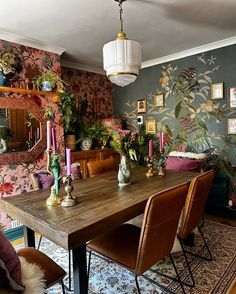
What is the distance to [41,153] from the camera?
3.00 m

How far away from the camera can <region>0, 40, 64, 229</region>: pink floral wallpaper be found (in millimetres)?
Answer: 2654

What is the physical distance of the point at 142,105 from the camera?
13.3 feet

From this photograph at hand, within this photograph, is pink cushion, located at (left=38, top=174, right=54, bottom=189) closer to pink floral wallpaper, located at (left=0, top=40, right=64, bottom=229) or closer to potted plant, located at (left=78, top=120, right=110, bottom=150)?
pink floral wallpaper, located at (left=0, top=40, right=64, bottom=229)

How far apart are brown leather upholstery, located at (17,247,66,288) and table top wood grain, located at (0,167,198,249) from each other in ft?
0.72

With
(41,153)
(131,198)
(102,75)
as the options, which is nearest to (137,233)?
(131,198)

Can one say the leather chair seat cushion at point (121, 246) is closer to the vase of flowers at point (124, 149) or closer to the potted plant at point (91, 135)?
the vase of flowers at point (124, 149)

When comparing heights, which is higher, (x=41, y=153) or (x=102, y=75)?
(x=102, y=75)

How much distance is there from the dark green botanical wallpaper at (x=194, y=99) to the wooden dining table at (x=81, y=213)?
1.64 metres

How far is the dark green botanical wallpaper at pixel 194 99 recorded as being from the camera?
10.1 ft

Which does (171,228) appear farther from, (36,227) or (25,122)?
(25,122)

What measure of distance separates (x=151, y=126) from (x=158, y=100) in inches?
18.5

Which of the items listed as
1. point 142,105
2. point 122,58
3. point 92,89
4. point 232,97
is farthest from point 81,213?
point 92,89

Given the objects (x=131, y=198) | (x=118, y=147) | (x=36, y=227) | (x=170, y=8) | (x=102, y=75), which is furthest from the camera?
(x=102, y=75)

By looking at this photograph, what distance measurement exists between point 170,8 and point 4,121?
7.24ft
